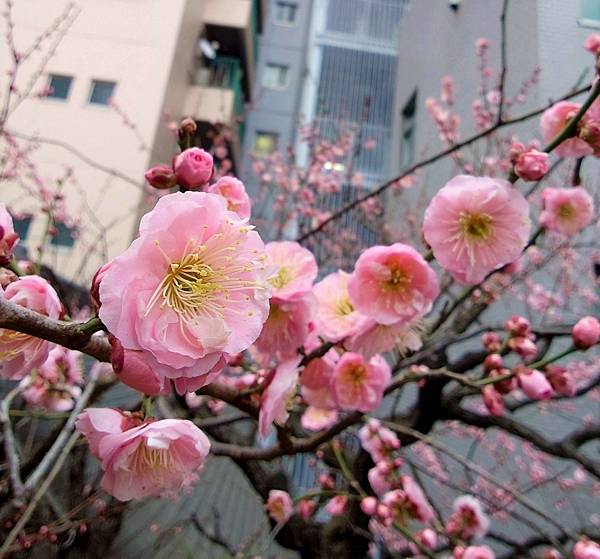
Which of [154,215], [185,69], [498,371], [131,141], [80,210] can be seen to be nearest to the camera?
[154,215]

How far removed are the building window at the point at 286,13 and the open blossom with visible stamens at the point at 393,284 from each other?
10.7 metres

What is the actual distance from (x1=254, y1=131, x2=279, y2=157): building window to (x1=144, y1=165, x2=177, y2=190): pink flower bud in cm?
869

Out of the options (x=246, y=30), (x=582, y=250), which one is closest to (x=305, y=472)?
(x=582, y=250)

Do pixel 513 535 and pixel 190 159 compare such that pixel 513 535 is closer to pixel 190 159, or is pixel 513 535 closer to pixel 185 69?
pixel 190 159

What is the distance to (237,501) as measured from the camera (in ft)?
15.9

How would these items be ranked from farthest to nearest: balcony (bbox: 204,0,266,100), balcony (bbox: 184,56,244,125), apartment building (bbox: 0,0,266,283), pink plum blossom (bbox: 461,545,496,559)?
balcony (bbox: 204,0,266,100)
balcony (bbox: 184,56,244,125)
apartment building (bbox: 0,0,266,283)
pink plum blossom (bbox: 461,545,496,559)

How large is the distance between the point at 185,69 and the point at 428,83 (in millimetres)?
3694

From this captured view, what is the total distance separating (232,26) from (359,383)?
25.5 ft

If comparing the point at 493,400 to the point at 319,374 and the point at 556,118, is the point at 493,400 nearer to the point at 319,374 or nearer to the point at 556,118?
the point at 319,374

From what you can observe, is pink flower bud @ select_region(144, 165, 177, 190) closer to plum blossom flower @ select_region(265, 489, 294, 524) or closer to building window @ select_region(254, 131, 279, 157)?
plum blossom flower @ select_region(265, 489, 294, 524)

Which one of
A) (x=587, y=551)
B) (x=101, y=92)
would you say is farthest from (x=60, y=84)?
(x=587, y=551)

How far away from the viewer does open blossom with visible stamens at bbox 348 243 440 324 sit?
86 centimetres

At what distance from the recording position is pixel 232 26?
24.4 ft

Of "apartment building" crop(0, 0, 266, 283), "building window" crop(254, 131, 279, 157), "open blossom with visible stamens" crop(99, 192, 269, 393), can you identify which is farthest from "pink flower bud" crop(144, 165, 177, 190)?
"building window" crop(254, 131, 279, 157)
